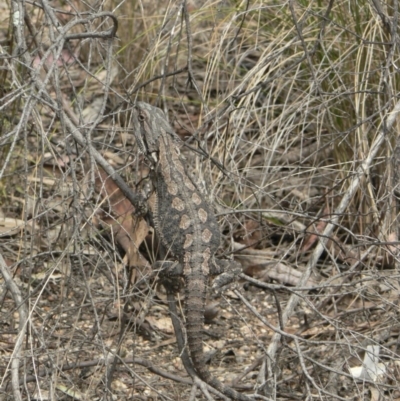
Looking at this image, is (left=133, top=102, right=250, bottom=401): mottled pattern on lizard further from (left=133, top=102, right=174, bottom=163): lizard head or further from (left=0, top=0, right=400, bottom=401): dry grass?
(left=0, top=0, right=400, bottom=401): dry grass

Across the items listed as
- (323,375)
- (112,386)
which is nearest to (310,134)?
(323,375)

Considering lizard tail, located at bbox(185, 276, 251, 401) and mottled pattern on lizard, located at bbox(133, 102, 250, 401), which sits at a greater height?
mottled pattern on lizard, located at bbox(133, 102, 250, 401)

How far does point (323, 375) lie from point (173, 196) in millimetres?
1534

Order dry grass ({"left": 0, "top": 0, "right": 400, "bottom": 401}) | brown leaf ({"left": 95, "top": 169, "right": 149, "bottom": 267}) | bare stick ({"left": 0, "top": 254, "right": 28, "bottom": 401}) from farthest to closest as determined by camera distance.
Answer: dry grass ({"left": 0, "top": 0, "right": 400, "bottom": 401}), brown leaf ({"left": 95, "top": 169, "right": 149, "bottom": 267}), bare stick ({"left": 0, "top": 254, "right": 28, "bottom": 401})

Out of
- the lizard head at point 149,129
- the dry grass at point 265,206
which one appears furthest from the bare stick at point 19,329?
the lizard head at point 149,129

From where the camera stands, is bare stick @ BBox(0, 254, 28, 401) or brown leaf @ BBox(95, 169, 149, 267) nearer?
bare stick @ BBox(0, 254, 28, 401)

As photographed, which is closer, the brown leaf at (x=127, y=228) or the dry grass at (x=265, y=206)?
the brown leaf at (x=127, y=228)

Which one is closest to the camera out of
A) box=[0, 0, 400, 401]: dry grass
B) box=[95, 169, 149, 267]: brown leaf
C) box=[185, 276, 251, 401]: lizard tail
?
box=[185, 276, 251, 401]: lizard tail

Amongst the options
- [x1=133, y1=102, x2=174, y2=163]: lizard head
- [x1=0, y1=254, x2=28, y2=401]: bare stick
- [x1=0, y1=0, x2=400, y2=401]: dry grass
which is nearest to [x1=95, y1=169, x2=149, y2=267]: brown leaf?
[x1=0, y1=0, x2=400, y2=401]: dry grass

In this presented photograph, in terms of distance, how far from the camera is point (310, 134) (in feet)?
22.9

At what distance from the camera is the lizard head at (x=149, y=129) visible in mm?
5297

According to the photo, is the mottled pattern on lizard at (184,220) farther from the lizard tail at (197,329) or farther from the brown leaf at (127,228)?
the brown leaf at (127,228)

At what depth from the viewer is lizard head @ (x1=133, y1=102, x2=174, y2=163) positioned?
530cm

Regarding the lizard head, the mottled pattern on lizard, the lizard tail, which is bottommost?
the lizard tail
